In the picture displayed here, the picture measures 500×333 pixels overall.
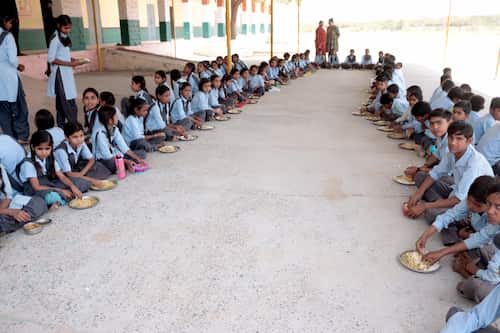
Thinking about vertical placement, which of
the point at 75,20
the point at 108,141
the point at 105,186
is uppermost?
the point at 75,20

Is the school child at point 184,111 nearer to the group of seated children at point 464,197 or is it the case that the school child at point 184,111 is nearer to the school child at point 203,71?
the school child at point 203,71

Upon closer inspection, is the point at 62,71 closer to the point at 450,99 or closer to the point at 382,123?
the point at 382,123

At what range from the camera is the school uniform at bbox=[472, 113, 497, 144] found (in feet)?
12.3

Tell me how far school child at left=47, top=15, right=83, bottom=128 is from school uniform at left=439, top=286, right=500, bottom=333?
444 centimetres

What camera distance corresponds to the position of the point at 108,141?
382cm

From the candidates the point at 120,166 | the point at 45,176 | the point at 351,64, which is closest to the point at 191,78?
the point at 120,166

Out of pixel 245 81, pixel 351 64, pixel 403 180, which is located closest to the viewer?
pixel 403 180

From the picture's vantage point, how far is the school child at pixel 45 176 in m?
2.98

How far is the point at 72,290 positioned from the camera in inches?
86.6

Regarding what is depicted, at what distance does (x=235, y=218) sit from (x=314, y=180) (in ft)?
3.53

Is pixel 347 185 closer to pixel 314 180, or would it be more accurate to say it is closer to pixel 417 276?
pixel 314 180

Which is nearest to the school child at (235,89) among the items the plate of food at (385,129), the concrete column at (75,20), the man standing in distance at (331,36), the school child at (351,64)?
the plate of food at (385,129)

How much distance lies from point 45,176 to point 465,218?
10.2ft

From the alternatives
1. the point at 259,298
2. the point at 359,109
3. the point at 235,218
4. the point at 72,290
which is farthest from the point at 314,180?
the point at 359,109
